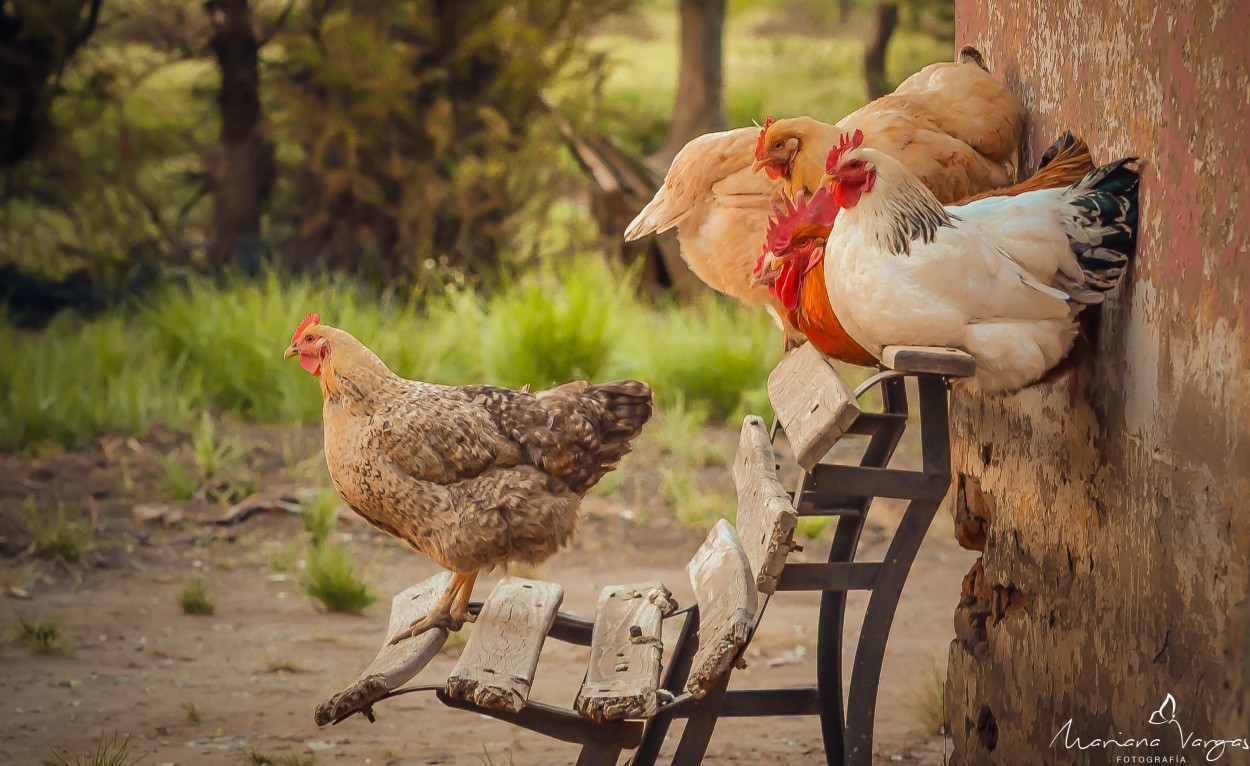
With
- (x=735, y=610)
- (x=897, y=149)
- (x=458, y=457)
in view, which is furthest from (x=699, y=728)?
(x=897, y=149)

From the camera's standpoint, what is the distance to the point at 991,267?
253cm

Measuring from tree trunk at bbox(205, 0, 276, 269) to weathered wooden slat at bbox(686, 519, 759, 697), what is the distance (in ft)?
26.0

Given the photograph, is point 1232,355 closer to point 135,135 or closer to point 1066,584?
point 1066,584

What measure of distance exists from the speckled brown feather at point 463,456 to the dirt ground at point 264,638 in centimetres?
70

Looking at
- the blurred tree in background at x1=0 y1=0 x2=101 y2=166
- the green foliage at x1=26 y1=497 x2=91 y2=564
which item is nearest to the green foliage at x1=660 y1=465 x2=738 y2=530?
the green foliage at x1=26 y1=497 x2=91 y2=564

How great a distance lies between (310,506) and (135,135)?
6411mm

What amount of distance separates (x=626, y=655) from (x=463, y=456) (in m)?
0.82

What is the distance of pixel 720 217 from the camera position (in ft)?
12.6

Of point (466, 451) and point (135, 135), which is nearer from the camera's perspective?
point (466, 451)

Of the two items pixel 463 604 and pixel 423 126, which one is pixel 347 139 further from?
pixel 463 604

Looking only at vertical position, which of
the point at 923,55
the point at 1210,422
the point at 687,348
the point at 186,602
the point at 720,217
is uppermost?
the point at 923,55

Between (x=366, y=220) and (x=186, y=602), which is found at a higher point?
(x=366, y=220)

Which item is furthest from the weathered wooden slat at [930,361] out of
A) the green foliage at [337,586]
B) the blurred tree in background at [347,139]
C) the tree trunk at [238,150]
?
the tree trunk at [238,150]

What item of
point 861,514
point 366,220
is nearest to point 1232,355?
point 861,514
